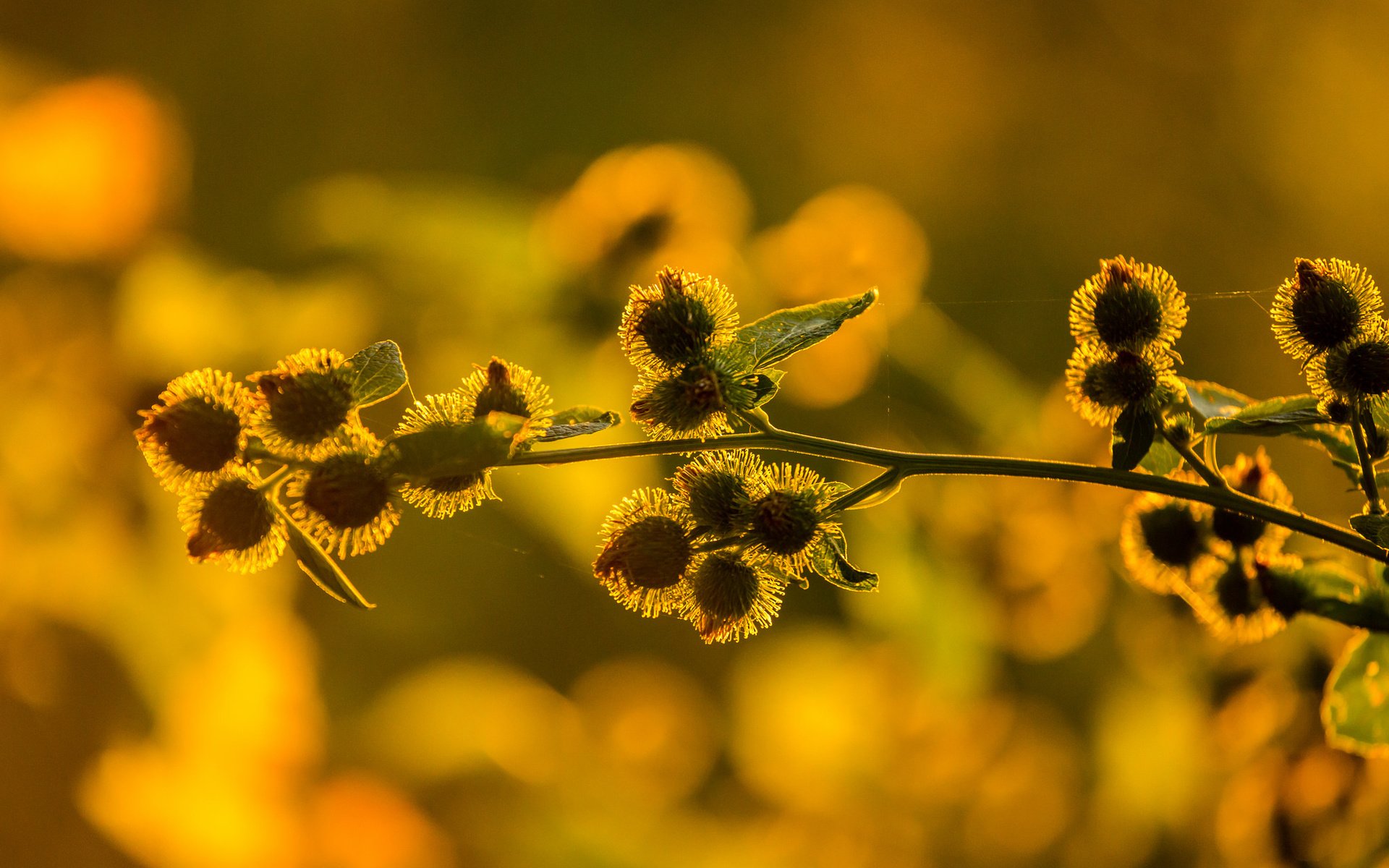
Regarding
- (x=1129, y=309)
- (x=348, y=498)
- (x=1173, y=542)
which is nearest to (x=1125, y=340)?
(x=1129, y=309)

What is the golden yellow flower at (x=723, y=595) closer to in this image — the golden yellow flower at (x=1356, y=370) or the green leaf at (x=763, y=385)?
the green leaf at (x=763, y=385)

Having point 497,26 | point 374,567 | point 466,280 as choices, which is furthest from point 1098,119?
point 374,567

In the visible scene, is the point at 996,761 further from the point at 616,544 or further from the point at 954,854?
the point at 616,544

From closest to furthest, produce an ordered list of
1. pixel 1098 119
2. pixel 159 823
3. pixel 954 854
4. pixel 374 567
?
1. pixel 954 854
2. pixel 159 823
3. pixel 374 567
4. pixel 1098 119

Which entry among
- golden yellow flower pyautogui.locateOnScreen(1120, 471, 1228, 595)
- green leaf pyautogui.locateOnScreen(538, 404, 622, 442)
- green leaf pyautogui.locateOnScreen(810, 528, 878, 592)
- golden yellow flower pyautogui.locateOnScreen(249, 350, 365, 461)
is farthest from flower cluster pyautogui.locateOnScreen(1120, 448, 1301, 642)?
golden yellow flower pyautogui.locateOnScreen(249, 350, 365, 461)

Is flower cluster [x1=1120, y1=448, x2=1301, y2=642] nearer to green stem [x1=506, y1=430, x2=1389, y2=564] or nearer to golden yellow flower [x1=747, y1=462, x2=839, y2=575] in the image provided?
green stem [x1=506, y1=430, x2=1389, y2=564]

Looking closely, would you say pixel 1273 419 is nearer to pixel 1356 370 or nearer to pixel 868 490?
pixel 1356 370

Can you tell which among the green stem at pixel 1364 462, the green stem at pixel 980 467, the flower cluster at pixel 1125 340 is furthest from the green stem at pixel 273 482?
the green stem at pixel 1364 462
